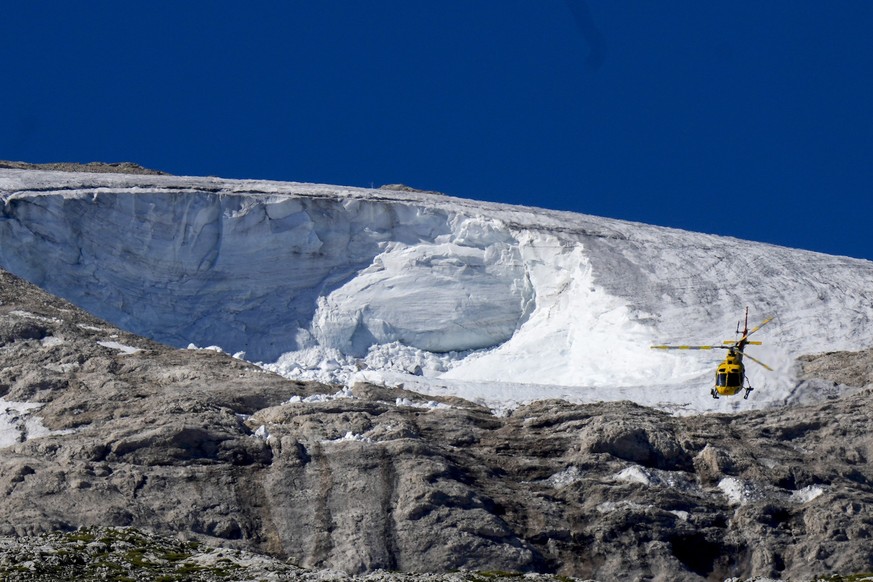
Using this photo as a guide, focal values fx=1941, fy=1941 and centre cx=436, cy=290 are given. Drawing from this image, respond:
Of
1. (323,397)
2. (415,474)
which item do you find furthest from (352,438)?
(323,397)

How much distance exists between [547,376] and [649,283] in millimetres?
4983

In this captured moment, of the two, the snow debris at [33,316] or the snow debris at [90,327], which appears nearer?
the snow debris at [33,316]

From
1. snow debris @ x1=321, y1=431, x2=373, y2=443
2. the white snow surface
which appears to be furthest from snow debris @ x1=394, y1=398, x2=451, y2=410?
the white snow surface

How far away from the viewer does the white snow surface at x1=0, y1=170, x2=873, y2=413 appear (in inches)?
2013

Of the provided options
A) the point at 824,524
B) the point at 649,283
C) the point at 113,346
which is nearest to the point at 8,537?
the point at 113,346

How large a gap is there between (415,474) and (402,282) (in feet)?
50.0

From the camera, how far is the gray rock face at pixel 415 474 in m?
38.1

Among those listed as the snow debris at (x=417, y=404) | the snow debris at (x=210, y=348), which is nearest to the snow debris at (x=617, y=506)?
the snow debris at (x=417, y=404)

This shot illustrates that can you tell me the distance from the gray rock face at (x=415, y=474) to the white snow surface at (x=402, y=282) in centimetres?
535

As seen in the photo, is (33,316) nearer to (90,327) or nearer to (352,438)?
(90,327)

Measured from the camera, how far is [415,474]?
39.5 m

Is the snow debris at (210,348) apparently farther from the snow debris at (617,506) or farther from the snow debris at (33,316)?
the snow debris at (617,506)

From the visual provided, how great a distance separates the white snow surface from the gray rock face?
5351mm

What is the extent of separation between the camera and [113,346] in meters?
45.2
